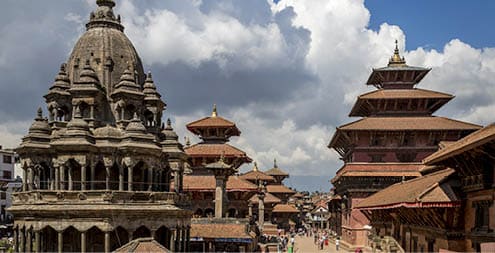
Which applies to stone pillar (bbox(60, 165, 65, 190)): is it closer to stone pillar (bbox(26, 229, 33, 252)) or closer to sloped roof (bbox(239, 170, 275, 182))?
stone pillar (bbox(26, 229, 33, 252))

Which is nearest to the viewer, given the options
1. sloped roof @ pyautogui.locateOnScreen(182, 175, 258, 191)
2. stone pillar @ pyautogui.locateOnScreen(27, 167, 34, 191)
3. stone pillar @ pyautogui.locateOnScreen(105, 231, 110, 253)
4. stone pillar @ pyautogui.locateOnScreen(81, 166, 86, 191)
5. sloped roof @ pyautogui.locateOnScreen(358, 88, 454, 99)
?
stone pillar @ pyautogui.locateOnScreen(105, 231, 110, 253)

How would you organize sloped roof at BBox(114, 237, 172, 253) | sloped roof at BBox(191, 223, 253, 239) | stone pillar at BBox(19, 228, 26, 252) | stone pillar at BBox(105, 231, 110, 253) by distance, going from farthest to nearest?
sloped roof at BBox(191, 223, 253, 239), stone pillar at BBox(19, 228, 26, 252), stone pillar at BBox(105, 231, 110, 253), sloped roof at BBox(114, 237, 172, 253)

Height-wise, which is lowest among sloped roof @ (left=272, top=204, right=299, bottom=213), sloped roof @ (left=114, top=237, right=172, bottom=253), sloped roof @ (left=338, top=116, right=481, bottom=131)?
sloped roof @ (left=272, top=204, right=299, bottom=213)

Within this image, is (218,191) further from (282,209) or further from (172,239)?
(282,209)

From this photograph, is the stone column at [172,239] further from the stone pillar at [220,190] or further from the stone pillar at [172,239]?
the stone pillar at [220,190]

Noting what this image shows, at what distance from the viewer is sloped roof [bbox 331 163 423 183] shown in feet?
164

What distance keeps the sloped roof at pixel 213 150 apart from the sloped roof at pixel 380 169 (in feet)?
37.5

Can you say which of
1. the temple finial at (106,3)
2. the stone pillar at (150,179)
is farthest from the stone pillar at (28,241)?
the temple finial at (106,3)

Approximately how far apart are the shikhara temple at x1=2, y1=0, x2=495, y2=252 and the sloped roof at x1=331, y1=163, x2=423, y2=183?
0.30 ft

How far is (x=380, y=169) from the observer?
51375 millimetres

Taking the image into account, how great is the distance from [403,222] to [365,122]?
25.2 metres

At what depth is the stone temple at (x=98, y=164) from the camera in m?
33.8

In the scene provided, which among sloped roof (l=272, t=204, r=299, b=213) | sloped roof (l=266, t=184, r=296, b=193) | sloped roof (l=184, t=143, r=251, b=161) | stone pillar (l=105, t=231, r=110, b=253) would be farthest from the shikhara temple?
sloped roof (l=266, t=184, r=296, b=193)

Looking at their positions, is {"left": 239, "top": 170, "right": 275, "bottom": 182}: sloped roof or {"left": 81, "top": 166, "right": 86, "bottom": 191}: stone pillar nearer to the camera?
{"left": 81, "top": 166, "right": 86, "bottom": 191}: stone pillar
